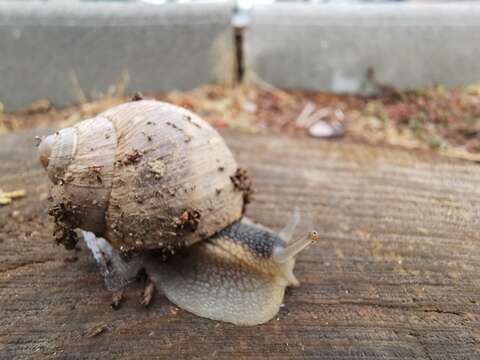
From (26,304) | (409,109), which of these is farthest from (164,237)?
(409,109)

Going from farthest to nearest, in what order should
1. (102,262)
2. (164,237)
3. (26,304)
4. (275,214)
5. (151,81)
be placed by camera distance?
(151,81), (275,214), (102,262), (164,237), (26,304)

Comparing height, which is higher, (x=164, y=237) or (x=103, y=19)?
(x=103, y=19)

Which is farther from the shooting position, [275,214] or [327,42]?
[327,42]

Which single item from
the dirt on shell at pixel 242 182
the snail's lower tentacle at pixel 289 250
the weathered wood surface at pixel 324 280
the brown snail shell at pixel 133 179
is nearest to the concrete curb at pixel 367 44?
the weathered wood surface at pixel 324 280

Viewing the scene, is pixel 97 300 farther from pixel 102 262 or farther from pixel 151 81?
pixel 151 81

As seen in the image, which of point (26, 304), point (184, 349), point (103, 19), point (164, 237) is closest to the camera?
point (184, 349)

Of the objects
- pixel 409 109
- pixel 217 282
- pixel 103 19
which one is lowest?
pixel 217 282

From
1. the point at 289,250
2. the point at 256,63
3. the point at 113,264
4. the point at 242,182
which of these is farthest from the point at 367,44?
the point at 113,264

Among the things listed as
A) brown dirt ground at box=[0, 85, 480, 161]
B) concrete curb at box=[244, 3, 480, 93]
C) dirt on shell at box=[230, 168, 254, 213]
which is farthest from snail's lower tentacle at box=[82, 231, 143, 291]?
concrete curb at box=[244, 3, 480, 93]

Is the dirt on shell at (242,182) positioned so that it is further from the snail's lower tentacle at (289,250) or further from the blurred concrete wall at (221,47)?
the blurred concrete wall at (221,47)
